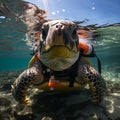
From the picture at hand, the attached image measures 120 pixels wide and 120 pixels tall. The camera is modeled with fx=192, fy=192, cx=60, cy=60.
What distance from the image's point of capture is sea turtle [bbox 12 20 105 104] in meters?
2.91

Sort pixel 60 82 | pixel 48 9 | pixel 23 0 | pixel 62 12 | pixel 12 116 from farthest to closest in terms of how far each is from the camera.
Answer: pixel 62 12
pixel 48 9
pixel 23 0
pixel 60 82
pixel 12 116

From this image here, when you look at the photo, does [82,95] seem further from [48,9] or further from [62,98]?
[48,9]

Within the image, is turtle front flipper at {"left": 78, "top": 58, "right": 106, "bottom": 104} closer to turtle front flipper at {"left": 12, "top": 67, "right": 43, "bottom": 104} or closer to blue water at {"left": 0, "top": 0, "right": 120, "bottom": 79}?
turtle front flipper at {"left": 12, "top": 67, "right": 43, "bottom": 104}

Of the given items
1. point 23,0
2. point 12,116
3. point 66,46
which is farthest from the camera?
point 23,0

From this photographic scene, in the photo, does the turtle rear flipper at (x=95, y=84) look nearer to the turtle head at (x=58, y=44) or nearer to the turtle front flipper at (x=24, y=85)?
the turtle head at (x=58, y=44)

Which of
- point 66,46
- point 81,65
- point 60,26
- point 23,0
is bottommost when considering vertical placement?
point 81,65

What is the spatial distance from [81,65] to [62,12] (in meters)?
7.49

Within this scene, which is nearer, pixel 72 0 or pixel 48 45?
pixel 48 45

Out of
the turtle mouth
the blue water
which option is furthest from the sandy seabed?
the blue water

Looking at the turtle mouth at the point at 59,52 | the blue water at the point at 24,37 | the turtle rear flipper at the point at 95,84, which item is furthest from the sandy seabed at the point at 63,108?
the blue water at the point at 24,37

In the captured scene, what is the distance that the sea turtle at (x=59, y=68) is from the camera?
2.91 metres

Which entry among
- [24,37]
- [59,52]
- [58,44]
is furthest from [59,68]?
[24,37]

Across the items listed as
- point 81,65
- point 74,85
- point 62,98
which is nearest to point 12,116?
point 62,98

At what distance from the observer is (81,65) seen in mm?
4543
